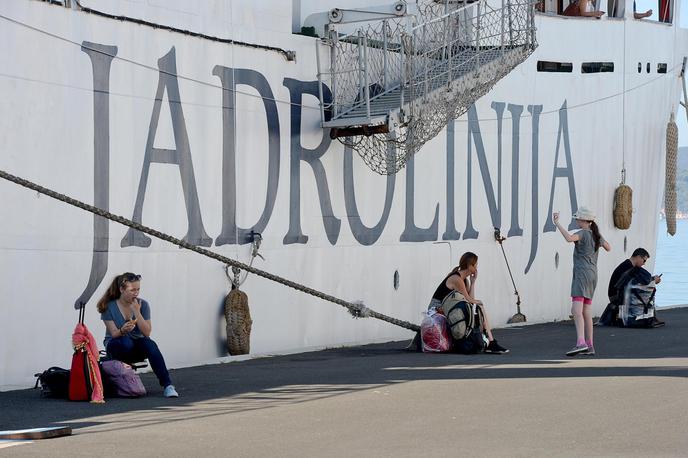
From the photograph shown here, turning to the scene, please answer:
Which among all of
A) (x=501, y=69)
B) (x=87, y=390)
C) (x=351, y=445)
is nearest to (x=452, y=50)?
(x=501, y=69)

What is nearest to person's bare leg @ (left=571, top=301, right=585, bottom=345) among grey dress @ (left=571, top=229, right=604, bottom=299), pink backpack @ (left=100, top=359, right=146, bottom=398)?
grey dress @ (left=571, top=229, right=604, bottom=299)

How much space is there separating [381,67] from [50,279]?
5823 mm

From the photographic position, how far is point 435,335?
14.1 metres

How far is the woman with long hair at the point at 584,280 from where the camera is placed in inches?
534

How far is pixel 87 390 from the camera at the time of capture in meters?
9.95

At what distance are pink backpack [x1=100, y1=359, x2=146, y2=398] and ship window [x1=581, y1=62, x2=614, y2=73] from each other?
12019 mm

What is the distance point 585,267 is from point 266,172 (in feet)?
11.3

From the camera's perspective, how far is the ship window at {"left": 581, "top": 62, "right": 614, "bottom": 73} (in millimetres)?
20578

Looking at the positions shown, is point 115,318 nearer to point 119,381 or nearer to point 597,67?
point 119,381

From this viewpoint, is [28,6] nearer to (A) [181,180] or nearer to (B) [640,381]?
(A) [181,180]

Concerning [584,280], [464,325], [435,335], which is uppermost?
[584,280]

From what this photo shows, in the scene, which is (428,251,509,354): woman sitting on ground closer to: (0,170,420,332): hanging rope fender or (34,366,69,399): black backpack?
(0,170,420,332): hanging rope fender

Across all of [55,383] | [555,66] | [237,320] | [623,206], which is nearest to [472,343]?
[237,320]

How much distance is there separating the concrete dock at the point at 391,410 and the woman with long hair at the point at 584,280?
22 centimetres
